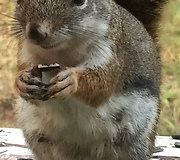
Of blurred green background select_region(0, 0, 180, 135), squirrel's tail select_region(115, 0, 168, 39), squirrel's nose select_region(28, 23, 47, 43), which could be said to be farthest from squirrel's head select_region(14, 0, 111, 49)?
blurred green background select_region(0, 0, 180, 135)

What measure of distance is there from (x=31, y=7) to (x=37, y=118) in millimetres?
422

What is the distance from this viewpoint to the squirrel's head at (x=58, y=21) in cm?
166

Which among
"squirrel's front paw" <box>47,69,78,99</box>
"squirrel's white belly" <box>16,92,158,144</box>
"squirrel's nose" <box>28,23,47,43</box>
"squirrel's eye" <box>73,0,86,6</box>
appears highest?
"squirrel's eye" <box>73,0,86,6</box>

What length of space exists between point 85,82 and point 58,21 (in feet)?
0.76

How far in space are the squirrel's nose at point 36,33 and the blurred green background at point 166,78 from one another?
4.95 feet

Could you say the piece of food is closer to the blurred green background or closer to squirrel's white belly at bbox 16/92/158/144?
squirrel's white belly at bbox 16/92/158/144

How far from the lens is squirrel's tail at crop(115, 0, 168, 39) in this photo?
2.39 m

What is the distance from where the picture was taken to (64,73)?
1784 millimetres

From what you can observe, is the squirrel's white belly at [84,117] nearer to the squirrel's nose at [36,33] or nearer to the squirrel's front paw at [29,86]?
the squirrel's front paw at [29,86]

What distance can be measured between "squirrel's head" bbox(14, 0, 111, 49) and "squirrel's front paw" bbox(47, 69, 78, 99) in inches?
3.3

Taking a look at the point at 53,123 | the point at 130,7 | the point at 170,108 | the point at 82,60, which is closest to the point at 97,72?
the point at 82,60

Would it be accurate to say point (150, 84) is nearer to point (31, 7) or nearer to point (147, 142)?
point (147, 142)

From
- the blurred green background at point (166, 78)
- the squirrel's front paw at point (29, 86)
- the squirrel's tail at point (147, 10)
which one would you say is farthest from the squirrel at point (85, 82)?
the blurred green background at point (166, 78)

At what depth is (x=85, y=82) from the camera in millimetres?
1857
